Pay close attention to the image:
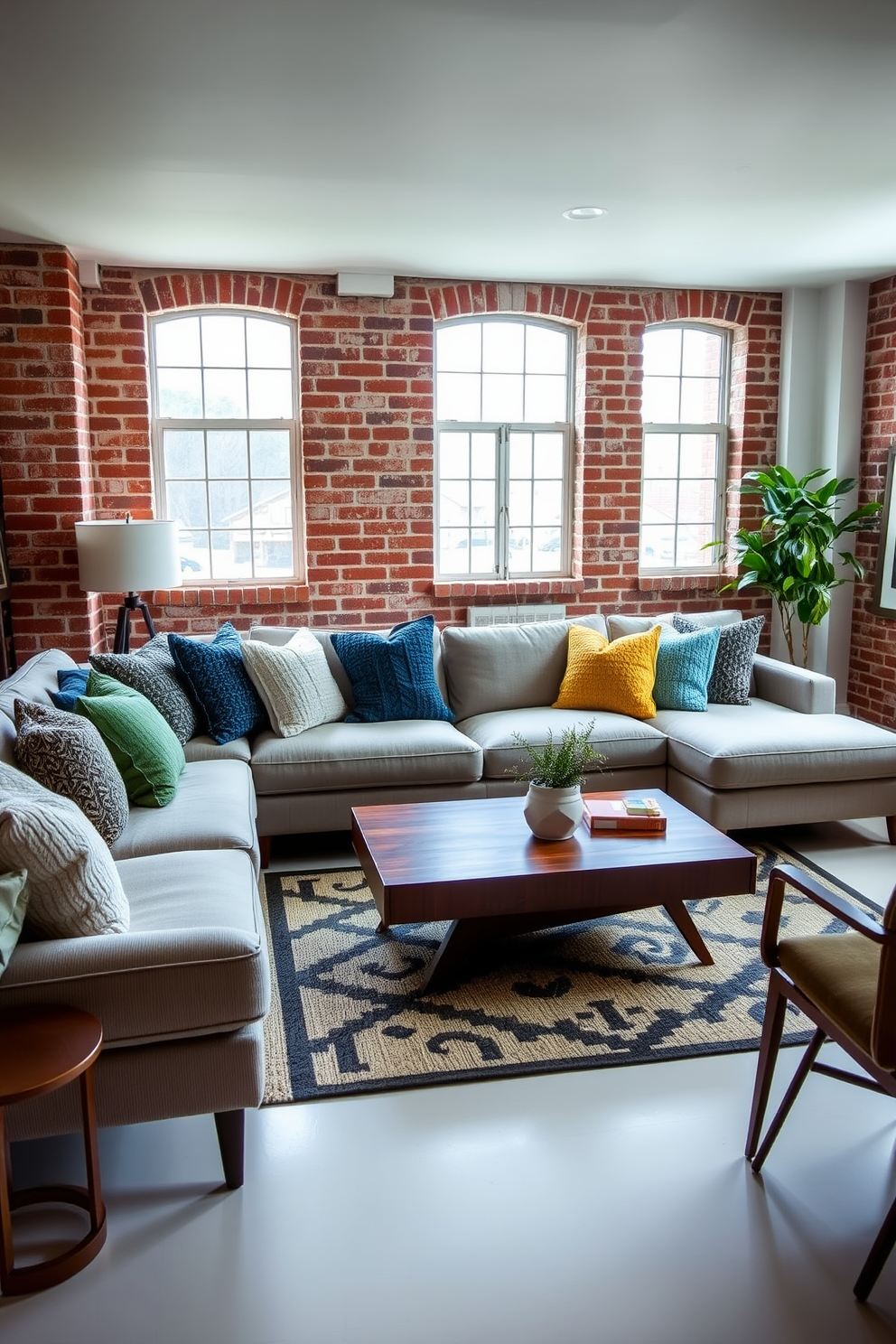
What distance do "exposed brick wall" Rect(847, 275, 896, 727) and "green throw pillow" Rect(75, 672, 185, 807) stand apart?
3969 mm

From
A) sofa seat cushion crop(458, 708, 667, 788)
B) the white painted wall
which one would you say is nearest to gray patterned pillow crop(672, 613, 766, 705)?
sofa seat cushion crop(458, 708, 667, 788)

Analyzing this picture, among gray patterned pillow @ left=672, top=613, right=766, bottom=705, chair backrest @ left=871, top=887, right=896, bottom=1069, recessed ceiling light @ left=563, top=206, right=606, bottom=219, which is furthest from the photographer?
gray patterned pillow @ left=672, top=613, right=766, bottom=705

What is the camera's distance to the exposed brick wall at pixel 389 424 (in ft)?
17.1

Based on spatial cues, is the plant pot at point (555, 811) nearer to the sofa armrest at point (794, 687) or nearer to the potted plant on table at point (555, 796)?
the potted plant on table at point (555, 796)

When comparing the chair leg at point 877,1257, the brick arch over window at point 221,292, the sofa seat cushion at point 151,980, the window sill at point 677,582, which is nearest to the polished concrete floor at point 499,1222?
the chair leg at point 877,1257

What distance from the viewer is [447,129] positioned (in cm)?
323

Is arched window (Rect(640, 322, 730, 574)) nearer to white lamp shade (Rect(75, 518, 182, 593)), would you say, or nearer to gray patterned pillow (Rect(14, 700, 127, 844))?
white lamp shade (Rect(75, 518, 182, 593))

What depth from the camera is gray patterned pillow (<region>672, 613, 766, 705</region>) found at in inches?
182

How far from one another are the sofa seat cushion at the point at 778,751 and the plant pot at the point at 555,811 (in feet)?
3.42

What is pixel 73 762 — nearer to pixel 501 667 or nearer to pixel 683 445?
pixel 501 667

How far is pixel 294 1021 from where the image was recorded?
279cm

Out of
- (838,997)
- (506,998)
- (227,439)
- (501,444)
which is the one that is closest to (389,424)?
(501,444)

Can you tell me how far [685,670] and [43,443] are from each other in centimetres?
319

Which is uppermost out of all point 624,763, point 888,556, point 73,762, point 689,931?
point 888,556
